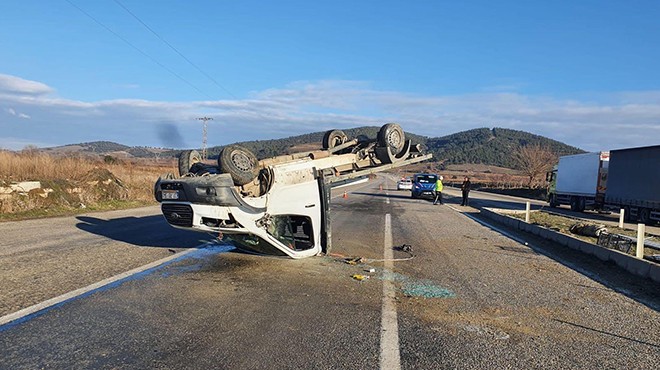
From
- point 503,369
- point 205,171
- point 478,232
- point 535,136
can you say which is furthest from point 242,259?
point 535,136

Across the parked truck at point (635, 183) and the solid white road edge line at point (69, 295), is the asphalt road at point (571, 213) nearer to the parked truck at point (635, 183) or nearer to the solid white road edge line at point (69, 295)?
the parked truck at point (635, 183)

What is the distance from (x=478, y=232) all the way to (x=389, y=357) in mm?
11215

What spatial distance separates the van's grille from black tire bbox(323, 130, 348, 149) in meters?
3.39

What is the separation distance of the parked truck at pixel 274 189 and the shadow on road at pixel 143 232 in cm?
197

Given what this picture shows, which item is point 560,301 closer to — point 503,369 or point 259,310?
point 503,369

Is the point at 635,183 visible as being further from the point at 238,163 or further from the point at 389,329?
the point at 389,329

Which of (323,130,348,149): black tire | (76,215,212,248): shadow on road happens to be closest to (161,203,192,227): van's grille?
(76,215,212,248): shadow on road

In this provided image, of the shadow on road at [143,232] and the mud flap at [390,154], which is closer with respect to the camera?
the mud flap at [390,154]

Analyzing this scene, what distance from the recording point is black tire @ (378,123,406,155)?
29.8ft

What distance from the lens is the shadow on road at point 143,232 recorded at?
33.1 ft

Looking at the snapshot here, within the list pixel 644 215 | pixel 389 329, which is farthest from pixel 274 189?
pixel 644 215

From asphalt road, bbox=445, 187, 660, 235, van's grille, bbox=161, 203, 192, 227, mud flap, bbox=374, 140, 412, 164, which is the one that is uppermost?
mud flap, bbox=374, 140, 412, 164

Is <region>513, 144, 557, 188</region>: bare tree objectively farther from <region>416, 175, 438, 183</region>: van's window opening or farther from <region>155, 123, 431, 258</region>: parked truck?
<region>155, 123, 431, 258</region>: parked truck

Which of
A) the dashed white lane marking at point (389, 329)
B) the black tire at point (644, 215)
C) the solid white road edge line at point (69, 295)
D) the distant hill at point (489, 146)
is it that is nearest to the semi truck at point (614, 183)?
the black tire at point (644, 215)
